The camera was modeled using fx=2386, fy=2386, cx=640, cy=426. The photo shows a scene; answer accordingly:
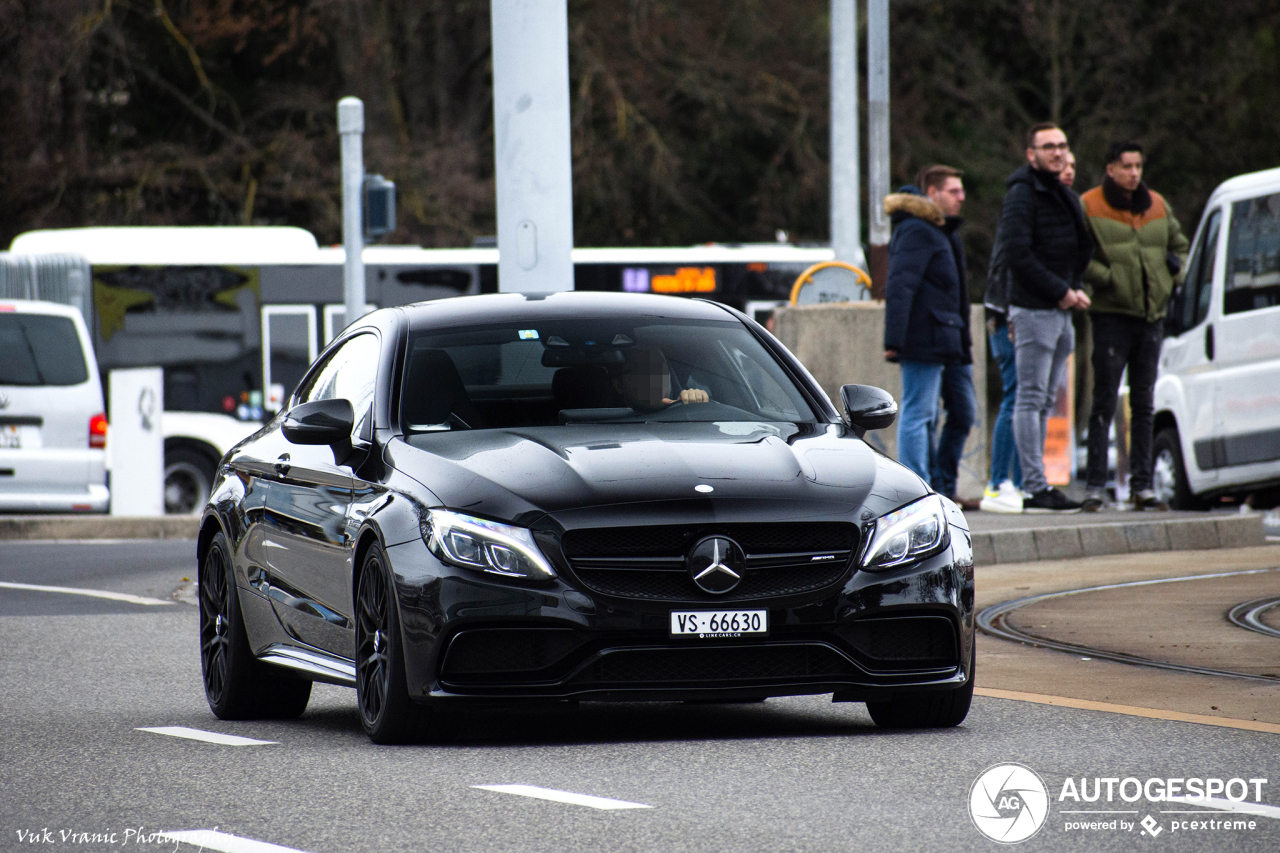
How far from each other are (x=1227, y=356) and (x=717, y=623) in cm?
983

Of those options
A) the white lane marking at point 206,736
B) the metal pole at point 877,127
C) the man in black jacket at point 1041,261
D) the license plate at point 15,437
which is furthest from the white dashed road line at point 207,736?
the license plate at point 15,437

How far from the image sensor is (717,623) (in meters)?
6.93

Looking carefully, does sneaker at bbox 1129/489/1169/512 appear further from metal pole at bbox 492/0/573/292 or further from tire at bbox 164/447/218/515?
tire at bbox 164/447/218/515

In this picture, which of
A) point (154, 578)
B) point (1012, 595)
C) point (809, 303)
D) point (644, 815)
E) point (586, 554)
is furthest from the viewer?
point (809, 303)

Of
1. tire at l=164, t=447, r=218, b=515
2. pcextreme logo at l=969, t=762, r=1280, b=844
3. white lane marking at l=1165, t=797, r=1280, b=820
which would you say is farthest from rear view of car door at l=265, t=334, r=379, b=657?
tire at l=164, t=447, r=218, b=515

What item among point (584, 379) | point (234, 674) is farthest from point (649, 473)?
point (234, 674)

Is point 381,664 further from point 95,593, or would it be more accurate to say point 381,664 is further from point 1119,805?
point 95,593

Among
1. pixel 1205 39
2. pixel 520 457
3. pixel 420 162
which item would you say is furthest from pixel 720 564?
pixel 1205 39

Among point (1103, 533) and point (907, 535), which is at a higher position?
point (907, 535)

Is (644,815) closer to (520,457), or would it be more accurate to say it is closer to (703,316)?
(520,457)

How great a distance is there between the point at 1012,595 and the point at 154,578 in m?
5.90

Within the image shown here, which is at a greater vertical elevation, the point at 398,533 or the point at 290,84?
the point at 290,84

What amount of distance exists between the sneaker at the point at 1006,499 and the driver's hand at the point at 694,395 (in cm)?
758

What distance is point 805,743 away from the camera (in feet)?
23.6
